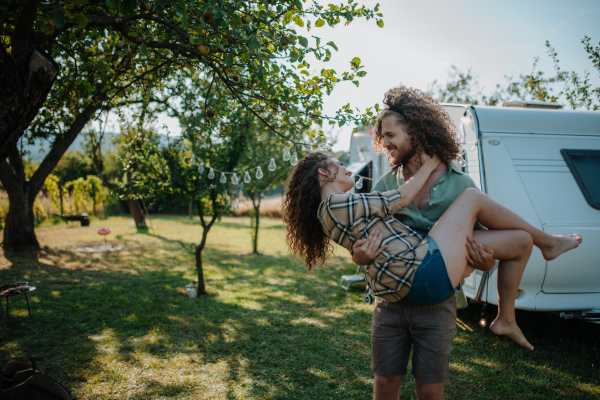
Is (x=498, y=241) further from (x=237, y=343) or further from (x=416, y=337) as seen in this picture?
(x=237, y=343)

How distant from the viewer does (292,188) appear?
2377 millimetres

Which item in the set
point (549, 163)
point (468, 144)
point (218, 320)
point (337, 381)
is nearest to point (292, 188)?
point (337, 381)

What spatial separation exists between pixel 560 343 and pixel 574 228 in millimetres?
1374

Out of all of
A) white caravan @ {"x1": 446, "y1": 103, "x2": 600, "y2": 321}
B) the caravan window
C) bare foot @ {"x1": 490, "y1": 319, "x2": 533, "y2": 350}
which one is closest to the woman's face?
bare foot @ {"x1": 490, "y1": 319, "x2": 533, "y2": 350}

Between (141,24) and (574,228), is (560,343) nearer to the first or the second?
(574,228)

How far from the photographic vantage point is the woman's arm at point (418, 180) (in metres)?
1.92

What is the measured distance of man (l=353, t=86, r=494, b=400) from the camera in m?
1.93

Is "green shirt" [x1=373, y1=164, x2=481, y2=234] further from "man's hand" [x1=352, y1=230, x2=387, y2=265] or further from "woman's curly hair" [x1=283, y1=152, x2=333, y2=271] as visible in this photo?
"woman's curly hair" [x1=283, y1=152, x2=333, y2=271]

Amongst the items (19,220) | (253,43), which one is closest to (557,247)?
(253,43)

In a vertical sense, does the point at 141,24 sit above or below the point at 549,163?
above

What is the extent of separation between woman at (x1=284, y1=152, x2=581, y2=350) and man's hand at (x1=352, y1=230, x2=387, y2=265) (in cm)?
3

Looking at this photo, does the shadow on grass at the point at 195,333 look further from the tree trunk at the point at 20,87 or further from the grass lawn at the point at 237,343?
the tree trunk at the point at 20,87

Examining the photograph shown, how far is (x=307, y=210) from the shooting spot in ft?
7.41

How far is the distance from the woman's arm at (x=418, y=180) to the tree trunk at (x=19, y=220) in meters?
9.50
